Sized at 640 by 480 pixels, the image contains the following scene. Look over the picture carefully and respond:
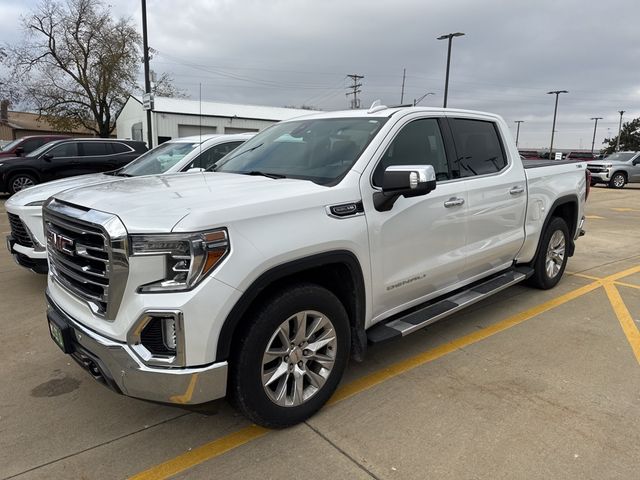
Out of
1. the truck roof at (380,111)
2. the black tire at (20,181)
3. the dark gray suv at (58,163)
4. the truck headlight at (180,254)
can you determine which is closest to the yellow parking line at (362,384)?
the truck headlight at (180,254)

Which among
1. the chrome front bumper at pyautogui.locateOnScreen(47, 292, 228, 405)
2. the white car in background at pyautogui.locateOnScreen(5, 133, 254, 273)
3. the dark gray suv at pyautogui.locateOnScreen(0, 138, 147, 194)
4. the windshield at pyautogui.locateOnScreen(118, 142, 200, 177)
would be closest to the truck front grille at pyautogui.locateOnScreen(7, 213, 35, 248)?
the white car in background at pyautogui.locateOnScreen(5, 133, 254, 273)

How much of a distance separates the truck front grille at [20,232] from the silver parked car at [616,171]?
23.8 meters

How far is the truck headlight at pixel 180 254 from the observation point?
2330mm

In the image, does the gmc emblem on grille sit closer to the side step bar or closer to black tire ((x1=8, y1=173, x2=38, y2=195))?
the side step bar

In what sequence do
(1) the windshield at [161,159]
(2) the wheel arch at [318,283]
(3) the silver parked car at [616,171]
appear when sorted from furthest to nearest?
1. (3) the silver parked car at [616,171]
2. (1) the windshield at [161,159]
3. (2) the wheel arch at [318,283]

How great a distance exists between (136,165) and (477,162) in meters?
5.04

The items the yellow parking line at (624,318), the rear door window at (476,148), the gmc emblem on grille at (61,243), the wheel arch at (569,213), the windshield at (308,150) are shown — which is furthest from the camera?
the wheel arch at (569,213)

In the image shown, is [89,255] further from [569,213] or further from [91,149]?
[91,149]

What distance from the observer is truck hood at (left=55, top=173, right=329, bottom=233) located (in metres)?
2.37

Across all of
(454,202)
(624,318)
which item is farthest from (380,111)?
(624,318)

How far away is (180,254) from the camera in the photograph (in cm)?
234

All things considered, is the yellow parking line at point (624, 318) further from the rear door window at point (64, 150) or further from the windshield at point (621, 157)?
the windshield at point (621, 157)

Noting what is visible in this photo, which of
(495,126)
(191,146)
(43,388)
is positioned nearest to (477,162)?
(495,126)

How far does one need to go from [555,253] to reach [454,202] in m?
2.53
